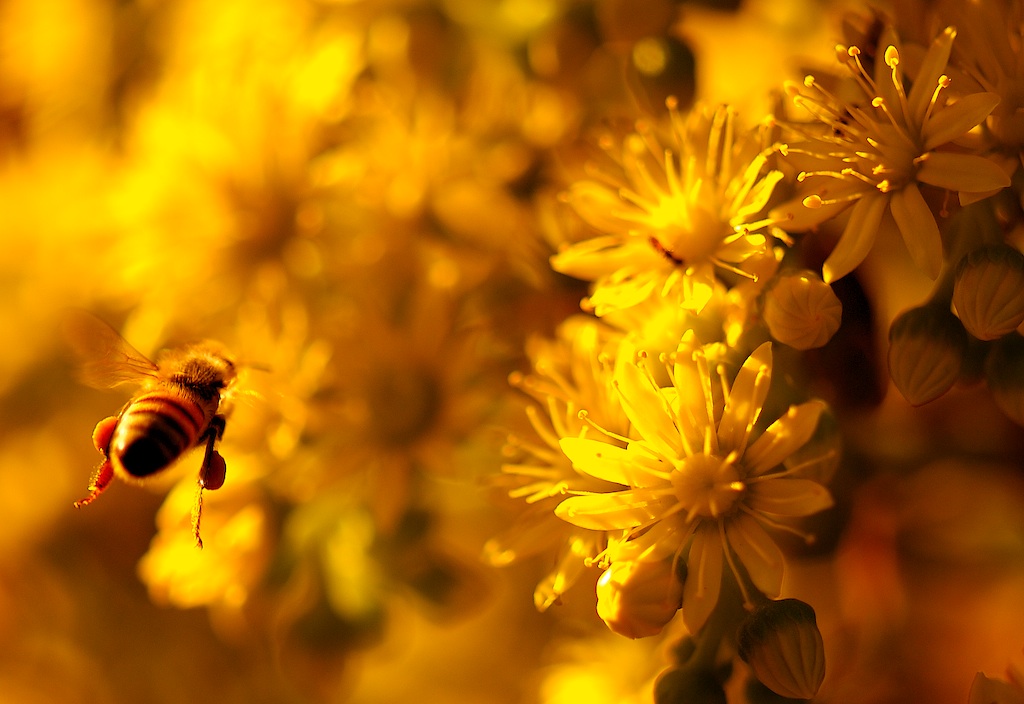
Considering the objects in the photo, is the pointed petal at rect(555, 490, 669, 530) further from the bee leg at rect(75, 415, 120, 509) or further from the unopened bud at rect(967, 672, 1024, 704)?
the bee leg at rect(75, 415, 120, 509)

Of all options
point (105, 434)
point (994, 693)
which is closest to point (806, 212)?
point (994, 693)

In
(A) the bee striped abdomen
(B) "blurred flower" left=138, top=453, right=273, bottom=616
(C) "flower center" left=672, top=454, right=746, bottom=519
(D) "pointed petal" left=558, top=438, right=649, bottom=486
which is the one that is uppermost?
(A) the bee striped abdomen

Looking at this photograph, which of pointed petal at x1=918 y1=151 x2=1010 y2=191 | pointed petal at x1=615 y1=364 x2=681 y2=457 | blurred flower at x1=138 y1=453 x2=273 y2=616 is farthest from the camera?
blurred flower at x1=138 y1=453 x2=273 y2=616

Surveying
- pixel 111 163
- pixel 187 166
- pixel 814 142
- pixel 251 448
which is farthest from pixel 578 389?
pixel 111 163

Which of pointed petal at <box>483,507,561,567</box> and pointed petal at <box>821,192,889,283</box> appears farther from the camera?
pointed petal at <box>483,507,561,567</box>

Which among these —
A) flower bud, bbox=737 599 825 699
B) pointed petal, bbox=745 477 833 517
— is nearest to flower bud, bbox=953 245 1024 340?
pointed petal, bbox=745 477 833 517

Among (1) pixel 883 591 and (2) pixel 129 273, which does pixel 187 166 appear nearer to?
(2) pixel 129 273
